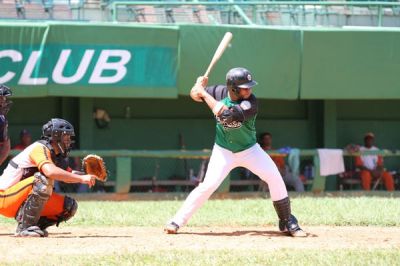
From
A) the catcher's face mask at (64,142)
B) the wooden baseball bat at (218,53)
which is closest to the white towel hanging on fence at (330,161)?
the wooden baseball bat at (218,53)

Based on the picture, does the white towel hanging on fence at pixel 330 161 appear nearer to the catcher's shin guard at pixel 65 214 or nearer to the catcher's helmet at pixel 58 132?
the catcher's shin guard at pixel 65 214

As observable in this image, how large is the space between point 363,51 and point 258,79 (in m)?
1.97

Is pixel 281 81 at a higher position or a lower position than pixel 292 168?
higher

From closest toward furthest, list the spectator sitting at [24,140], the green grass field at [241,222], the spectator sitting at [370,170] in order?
the green grass field at [241,222]
the spectator sitting at [24,140]
the spectator sitting at [370,170]

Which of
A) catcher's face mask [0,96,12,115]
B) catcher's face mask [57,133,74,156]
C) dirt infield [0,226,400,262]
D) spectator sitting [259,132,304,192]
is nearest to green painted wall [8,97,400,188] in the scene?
spectator sitting [259,132,304,192]

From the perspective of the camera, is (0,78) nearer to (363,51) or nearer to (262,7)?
(262,7)

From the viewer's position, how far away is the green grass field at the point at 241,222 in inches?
236

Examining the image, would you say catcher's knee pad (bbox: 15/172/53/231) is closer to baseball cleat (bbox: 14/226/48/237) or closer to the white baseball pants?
baseball cleat (bbox: 14/226/48/237)

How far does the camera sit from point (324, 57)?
1467cm

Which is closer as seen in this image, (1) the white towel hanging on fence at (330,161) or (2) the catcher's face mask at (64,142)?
(2) the catcher's face mask at (64,142)

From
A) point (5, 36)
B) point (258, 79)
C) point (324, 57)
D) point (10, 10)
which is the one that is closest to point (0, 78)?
point (5, 36)

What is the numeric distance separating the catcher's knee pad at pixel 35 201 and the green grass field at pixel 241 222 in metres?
0.46

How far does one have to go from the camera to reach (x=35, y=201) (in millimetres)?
7129

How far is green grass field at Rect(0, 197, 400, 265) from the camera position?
19.7 feet
